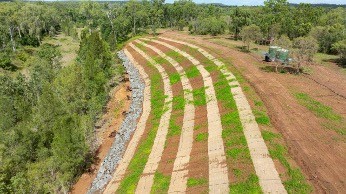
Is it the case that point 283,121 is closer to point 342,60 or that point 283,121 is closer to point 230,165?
point 230,165

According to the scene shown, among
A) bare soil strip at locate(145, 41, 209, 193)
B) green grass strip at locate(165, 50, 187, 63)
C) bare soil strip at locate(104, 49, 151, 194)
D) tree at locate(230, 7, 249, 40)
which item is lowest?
bare soil strip at locate(104, 49, 151, 194)

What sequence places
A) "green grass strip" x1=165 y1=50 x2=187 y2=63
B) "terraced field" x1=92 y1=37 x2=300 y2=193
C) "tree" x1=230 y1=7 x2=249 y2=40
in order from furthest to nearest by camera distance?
"tree" x1=230 y1=7 x2=249 y2=40 → "green grass strip" x1=165 y1=50 x2=187 y2=63 → "terraced field" x1=92 y1=37 x2=300 y2=193

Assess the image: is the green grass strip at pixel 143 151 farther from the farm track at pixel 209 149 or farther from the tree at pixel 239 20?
the tree at pixel 239 20

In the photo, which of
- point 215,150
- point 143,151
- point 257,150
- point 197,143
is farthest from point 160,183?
point 257,150

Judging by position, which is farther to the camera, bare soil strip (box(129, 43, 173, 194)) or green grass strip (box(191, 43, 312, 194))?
bare soil strip (box(129, 43, 173, 194))

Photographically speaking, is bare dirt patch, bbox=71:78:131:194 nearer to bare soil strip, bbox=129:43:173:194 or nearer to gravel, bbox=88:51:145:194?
gravel, bbox=88:51:145:194

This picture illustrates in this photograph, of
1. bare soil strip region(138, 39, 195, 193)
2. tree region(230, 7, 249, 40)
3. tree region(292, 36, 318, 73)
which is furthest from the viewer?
tree region(230, 7, 249, 40)

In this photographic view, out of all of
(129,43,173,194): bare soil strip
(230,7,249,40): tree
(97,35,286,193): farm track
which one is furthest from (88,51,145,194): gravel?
(230,7,249,40): tree

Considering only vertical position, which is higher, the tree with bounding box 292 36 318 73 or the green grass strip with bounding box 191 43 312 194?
the tree with bounding box 292 36 318 73

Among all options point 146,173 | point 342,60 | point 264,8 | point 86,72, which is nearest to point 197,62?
point 86,72

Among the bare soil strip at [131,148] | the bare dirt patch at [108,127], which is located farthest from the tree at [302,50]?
the bare dirt patch at [108,127]
